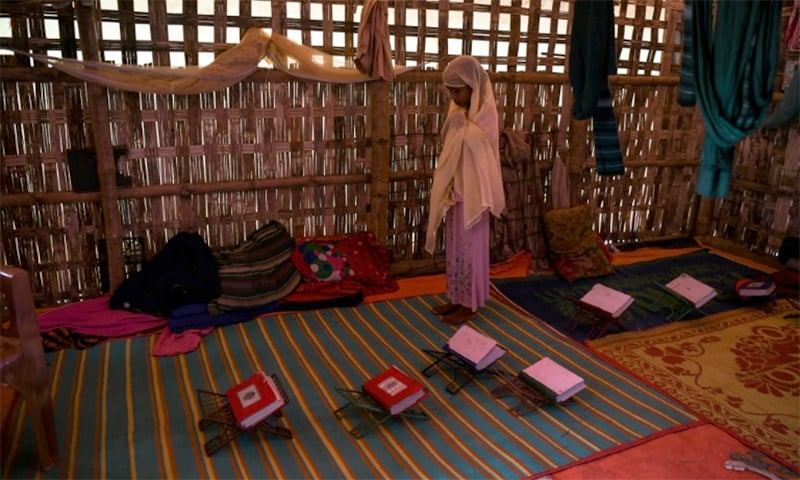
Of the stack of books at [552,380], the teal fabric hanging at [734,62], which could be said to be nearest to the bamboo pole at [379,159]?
the stack of books at [552,380]

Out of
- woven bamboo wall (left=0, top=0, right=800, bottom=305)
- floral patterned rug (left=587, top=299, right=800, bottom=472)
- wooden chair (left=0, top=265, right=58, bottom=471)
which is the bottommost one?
floral patterned rug (left=587, top=299, right=800, bottom=472)

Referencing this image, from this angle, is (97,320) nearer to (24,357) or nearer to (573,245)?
(24,357)

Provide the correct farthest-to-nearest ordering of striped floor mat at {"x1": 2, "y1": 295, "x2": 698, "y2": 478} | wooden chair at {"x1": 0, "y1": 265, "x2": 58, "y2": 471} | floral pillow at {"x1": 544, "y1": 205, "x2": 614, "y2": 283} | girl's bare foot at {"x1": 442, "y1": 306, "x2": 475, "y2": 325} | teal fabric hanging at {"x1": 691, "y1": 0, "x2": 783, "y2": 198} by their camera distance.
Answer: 1. floral pillow at {"x1": 544, "y1": 205, "x2": 614, "y2": 283}
2. girl's bare foot at {"x1": 442, "y1": 306, "x2": 475, "y2": 325}
3. striped floor mat at {"x1": 2, "y1": 295, "x2": 698, "y2": 478}
4. wooden chair at {"x1": 0, "y1": 265, "x2": 58, "y2": 471}
5. teal fabric hanging at {"x1": 691, "y1": 0, "x2": 783, "y2": 198}

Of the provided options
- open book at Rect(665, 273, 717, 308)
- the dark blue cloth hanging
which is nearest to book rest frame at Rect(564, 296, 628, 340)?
open book at Rect(665, 273, 717, 308)

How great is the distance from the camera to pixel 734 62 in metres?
2.22

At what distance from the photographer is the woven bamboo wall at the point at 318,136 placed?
3762 mm

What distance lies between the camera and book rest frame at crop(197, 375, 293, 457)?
263 cm

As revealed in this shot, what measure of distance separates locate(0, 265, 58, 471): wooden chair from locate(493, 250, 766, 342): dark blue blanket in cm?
296

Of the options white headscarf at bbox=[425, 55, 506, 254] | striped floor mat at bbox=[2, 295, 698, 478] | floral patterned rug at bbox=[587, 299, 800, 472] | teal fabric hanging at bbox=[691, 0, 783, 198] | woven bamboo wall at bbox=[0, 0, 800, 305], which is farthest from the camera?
woven bamboo wall at bbox=[0, 0, 800, 305]

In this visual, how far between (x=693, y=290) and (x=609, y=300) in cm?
84

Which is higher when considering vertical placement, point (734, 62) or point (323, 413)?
point (734, 62)

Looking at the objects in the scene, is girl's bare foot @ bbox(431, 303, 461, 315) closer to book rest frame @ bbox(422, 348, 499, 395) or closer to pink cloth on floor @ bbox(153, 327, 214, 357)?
book rest frame @ bbox(422, 348, 499, 395)

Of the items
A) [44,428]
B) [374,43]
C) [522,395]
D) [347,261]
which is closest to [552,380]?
[522,395]

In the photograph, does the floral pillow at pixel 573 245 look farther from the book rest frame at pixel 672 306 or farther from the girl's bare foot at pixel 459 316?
the girl's bare foot at pixel 459 316
